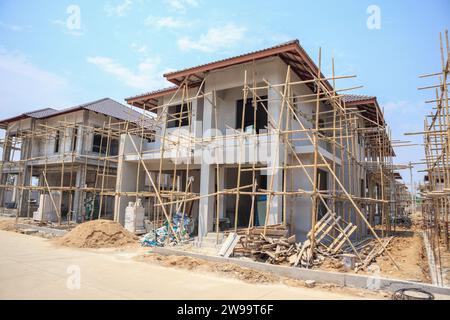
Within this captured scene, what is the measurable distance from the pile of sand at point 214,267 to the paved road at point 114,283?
0.32 meters

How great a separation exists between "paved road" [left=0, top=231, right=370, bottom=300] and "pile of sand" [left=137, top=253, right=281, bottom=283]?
0.32 metres

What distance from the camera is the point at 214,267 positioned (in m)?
7.91

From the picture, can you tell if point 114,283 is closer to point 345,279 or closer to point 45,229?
point 345,279

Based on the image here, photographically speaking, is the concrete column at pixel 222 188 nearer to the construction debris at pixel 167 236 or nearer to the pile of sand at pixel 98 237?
the construction debris at pixel 167 236

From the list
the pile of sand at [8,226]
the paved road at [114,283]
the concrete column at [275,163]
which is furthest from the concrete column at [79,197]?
the concrete column at [275,163]

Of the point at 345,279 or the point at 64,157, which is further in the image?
the point at 64,157

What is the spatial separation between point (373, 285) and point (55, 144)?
2139 centimetres

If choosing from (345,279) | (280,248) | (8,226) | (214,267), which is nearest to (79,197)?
(8,226)

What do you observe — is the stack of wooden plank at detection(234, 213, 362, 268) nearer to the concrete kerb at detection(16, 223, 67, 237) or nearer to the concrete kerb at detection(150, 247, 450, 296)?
the concrete kerb at detection(150, 247, 450, 296)

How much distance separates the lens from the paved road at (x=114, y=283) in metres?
5.64

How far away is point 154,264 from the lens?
857 centimetres

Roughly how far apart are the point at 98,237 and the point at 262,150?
6.89 meters

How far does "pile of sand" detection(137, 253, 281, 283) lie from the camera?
7.04 metres

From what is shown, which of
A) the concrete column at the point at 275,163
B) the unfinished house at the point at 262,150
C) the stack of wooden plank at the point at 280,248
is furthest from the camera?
the concrete column at the point at 275,163
